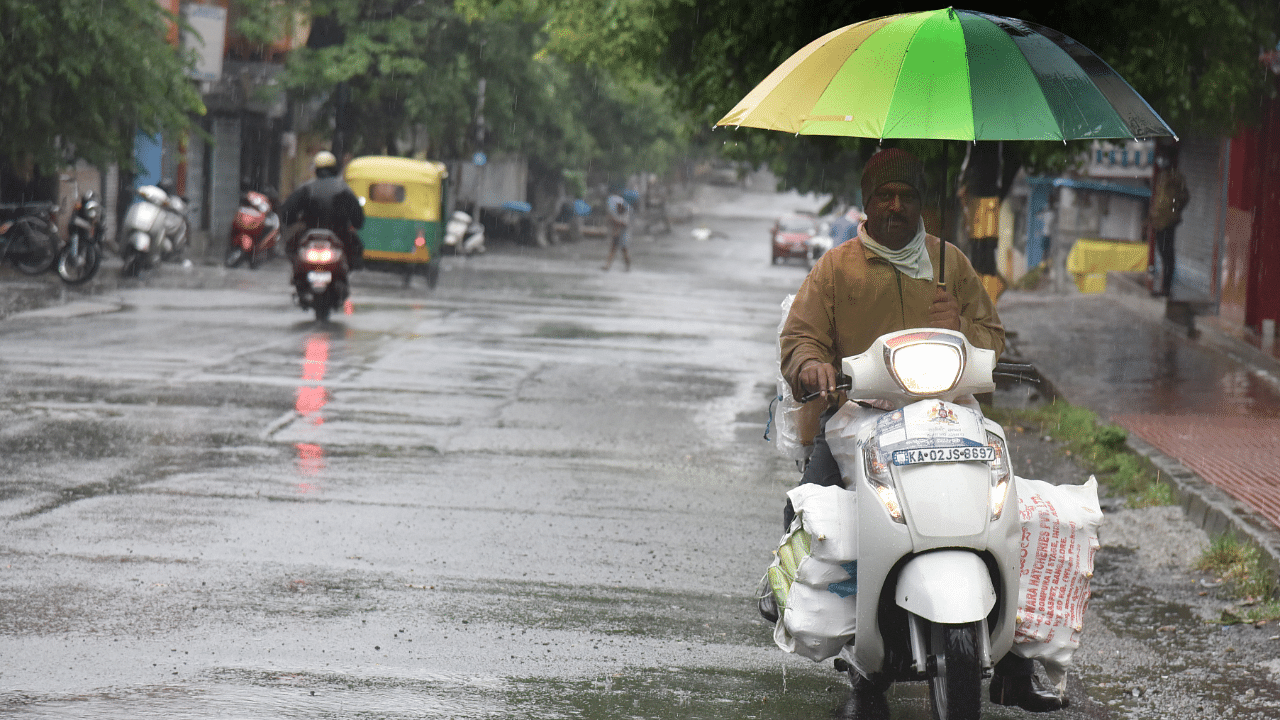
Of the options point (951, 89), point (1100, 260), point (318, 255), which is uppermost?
point (951, 89)

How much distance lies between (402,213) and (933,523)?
882 inches

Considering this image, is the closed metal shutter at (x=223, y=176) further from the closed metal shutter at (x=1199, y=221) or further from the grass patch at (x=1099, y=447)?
→ the grass patch at (x=1099, y=447)

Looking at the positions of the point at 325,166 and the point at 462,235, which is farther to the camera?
the point at 462,235

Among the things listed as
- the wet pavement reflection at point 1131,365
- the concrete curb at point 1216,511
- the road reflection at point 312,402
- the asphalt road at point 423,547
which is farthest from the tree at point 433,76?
the concrete curb at point 1216,511

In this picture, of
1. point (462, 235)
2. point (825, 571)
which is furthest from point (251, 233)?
point (825, 571)

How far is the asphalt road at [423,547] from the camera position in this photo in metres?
5.01

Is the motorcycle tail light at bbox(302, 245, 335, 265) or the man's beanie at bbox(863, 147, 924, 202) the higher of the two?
the man's beanie at bbox(863, 147, 924, 202)

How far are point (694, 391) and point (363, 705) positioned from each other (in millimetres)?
8573

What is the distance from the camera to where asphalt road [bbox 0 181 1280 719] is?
501 cm

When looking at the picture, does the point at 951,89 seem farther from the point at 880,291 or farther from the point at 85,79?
the point at 85,79

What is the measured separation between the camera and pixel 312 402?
11.2 meters

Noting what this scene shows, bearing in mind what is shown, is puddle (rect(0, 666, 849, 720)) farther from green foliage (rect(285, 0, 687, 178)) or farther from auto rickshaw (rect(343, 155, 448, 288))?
green foliage (rect(285, 0, 687, 178))

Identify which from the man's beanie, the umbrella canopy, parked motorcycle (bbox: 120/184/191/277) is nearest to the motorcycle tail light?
parked motorcycle (bbox: 120/184/191/277)

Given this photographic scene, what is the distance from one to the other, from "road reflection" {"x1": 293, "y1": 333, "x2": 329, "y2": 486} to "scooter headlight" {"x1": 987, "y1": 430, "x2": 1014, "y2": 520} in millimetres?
4583
